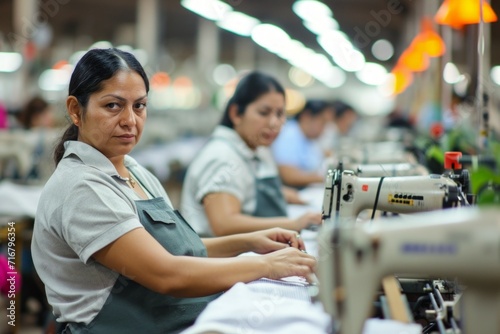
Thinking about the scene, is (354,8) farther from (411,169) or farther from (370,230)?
(370,230)

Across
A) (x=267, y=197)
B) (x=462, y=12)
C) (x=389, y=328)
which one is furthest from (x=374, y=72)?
(x=389, y=328)

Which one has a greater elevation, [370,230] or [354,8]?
[354,8]

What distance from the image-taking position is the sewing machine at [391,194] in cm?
203

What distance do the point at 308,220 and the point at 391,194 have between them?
2.55 ft

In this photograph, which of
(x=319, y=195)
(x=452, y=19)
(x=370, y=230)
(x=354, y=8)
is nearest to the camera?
(x=370, y=230)

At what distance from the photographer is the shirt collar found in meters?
1.96

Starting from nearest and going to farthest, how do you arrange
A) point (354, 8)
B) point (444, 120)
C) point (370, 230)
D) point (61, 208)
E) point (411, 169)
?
point (370, 230) → point (61, 208) → point (411, 169) → point (444, 120) → point (354, 8)

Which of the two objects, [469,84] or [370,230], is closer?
[370,230]

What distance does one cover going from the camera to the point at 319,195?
16.2 ft

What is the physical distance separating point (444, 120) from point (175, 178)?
308 centimetres

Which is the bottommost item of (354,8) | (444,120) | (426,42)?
(444,120)

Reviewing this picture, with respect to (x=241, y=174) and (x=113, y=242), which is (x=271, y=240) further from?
(x=241, y=174)

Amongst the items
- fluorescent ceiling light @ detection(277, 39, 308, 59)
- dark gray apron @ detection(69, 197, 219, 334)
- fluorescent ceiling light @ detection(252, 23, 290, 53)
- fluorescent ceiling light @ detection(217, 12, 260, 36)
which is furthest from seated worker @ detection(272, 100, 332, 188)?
fluorescent ceiling light @ detection(277, 39, 308, 59)

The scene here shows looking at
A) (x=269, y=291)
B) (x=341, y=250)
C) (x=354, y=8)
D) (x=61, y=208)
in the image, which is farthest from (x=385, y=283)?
(x=354, y=8)
